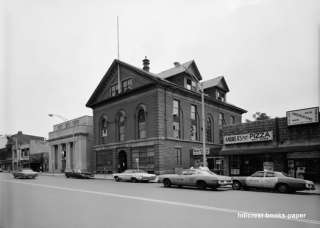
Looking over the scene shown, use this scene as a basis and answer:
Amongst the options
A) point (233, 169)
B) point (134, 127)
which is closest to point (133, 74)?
point (134, 127)

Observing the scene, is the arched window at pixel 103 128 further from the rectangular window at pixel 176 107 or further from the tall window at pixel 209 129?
the tall window at pixel 209 129

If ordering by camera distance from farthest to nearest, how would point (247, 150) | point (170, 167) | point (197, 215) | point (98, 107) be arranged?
point (98, 107) → point (170, 167) → point (247, 150) → point (197, 215)

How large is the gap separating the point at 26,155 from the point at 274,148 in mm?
67035

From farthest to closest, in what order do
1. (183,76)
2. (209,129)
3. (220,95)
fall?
(220,95) → (209,129) → (183,76)

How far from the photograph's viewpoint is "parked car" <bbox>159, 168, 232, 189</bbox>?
18625mm

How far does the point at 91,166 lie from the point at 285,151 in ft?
113

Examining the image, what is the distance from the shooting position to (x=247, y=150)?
1074 inches

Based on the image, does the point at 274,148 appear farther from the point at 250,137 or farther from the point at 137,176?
the point at 137,176

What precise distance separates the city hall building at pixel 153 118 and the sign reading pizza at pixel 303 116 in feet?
33.4

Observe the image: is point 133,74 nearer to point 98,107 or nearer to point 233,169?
point 98,107

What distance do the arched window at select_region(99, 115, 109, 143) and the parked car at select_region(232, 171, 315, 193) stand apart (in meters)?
27.9

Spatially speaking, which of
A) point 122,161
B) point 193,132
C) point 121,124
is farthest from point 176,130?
point 122,161

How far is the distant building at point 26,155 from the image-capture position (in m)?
69.3

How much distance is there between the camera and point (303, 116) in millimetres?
24078
